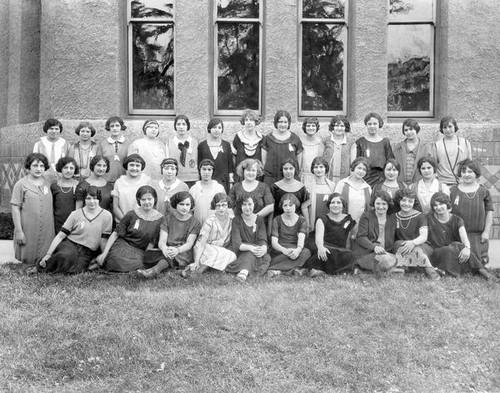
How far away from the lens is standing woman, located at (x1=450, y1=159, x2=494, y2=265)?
791 cm

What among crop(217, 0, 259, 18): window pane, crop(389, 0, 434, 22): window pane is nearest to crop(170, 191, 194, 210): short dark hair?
crop(217, 0, 259, 18): window pane

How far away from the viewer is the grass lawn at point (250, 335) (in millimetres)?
5082

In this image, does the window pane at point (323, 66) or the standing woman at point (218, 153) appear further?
the window pane at point (323, 66)

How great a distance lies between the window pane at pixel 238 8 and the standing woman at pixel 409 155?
3.22 m

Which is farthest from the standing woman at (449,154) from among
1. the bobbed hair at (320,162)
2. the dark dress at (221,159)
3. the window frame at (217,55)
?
the window frame at (217,55)

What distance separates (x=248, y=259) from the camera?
758cm

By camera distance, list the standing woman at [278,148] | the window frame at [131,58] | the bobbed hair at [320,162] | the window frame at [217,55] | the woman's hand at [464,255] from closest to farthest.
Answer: the woman's hand at [464,255] → the bobbed hair at [320,162] → the standing woman at [278,148] → the window frame at [217,55] → the window frame at [131,58]

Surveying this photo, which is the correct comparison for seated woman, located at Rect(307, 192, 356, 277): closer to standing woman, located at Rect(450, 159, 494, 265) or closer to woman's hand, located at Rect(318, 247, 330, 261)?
woman's hand, located at Rect(318, 247, 330, 261)

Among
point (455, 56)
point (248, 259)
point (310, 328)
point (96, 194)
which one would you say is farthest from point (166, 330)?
point (455, 56)

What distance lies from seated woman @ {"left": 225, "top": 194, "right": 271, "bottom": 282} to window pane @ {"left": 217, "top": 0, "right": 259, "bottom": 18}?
3731 millimetres

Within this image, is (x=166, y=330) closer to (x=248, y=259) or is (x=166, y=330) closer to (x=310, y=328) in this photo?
(x=310, y=328)

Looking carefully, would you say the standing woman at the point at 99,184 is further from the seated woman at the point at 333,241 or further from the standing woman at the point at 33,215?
the seated woman at the point at 333,241

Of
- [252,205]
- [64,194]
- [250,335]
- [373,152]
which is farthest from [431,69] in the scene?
[250,335]

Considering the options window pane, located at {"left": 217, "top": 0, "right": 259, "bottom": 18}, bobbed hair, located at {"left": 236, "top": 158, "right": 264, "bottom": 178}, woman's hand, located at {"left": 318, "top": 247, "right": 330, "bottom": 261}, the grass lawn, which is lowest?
the grass lawn
